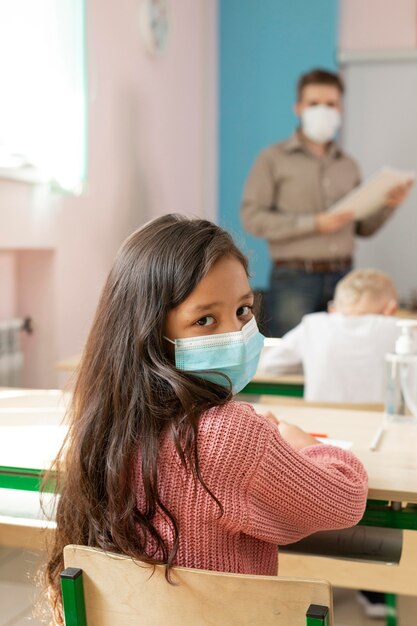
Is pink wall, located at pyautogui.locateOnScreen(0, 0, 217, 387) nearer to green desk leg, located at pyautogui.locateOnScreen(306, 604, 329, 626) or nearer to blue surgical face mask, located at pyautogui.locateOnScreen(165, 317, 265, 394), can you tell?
blue surgical face mask, located at pyautogui.locateOnScreen(165, 317, 265, 394)

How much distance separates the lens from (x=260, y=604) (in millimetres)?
955

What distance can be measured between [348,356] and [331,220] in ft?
Answer: 4.33

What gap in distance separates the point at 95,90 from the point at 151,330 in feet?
9.30

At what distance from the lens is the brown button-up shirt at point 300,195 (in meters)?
3.71

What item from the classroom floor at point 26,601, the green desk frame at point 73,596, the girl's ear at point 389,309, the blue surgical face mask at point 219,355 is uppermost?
the blue surgical face mask at point 219,355

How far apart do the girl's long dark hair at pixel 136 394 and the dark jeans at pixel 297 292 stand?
2.45 m

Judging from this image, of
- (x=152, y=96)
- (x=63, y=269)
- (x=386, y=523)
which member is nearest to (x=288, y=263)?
(x=63, y=269)

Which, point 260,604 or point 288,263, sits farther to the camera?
point 288,263

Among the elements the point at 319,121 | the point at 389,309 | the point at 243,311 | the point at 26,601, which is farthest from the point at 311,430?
the point at 319,121

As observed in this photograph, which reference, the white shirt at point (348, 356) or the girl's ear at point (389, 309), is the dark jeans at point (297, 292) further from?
the white shirt at point (348, 356)

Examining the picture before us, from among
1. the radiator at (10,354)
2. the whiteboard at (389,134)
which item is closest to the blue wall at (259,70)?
the whiteboard at (389,134)

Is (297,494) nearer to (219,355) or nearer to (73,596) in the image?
(219,355)

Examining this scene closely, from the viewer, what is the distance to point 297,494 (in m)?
1.15

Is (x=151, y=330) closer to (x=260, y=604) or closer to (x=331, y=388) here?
(x=260, y=604)
